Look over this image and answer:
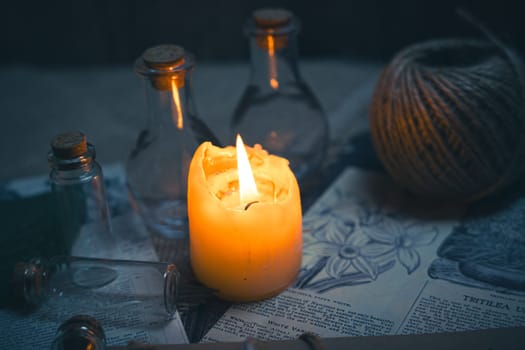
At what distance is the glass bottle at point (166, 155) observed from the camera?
0.68 m

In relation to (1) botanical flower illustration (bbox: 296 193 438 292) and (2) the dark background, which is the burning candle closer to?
(1) botanical flower illustration (bbox: 296 193 438 292)

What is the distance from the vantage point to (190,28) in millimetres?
1118

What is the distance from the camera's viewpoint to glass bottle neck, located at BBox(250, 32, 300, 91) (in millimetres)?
738

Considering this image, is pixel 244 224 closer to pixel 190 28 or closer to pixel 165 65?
pixel 165 65

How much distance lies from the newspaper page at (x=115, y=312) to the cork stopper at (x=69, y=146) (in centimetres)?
12

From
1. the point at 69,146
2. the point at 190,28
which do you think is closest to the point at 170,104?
the point at 69,146

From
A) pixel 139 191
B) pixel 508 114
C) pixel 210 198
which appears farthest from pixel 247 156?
pixel 508 114

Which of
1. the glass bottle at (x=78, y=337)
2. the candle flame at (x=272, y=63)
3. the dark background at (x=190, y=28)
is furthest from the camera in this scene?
the dark background at (x=190, y=28)

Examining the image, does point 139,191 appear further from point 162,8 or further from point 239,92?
point 162,8

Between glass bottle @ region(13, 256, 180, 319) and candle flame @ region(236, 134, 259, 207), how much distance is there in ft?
0.32

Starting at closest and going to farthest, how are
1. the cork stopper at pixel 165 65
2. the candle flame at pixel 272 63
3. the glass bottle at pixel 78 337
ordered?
the glass bottle at pixel 78 337, the cork stopper at pixel 165 65, the candle flame at pixel 272 63

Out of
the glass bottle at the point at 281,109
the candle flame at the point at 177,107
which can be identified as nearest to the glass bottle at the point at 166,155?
the candle flame at the point at 177,107

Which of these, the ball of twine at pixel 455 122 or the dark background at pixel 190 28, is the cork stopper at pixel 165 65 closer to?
the ball of twine at pixel 455 122

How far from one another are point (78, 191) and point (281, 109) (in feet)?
0.87
